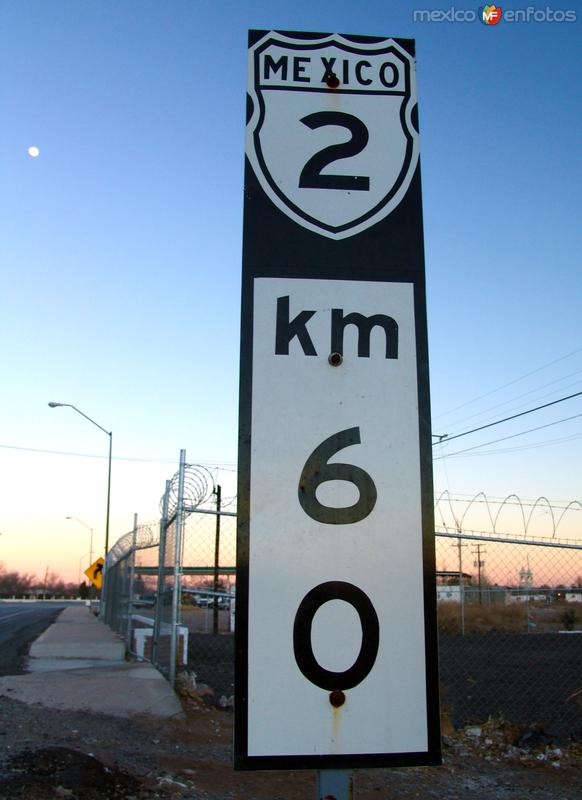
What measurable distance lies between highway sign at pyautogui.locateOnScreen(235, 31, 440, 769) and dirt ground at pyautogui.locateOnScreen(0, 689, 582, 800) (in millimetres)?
3355

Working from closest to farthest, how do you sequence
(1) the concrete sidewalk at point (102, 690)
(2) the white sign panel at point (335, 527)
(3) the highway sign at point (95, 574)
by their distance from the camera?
(2) the white sign panel at point (335, 527)
(1) the concrete sidewalk at point (102, 690)
(3) the highway sign at point (95, 574)

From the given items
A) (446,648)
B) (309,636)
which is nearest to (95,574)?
(446,648)

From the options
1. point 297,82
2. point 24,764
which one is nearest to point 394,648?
point 297,82

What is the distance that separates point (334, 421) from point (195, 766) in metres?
4.67

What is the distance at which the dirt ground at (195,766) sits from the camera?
188 inches

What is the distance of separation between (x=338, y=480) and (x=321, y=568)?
206mm

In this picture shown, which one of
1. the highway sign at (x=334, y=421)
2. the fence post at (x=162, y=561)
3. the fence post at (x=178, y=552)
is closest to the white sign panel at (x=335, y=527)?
the highway sign at (x=334, y=421)

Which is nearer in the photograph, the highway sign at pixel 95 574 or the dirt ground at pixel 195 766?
the dirt ground at pixel 195 766

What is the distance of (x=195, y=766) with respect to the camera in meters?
5.56

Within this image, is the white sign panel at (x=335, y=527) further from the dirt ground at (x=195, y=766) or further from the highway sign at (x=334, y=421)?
the dirt ground at (x=195, y=766)

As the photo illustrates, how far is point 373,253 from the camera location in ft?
6.27

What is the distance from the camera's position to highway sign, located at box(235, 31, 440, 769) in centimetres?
165

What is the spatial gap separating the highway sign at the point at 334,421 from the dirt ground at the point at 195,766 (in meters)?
3.35

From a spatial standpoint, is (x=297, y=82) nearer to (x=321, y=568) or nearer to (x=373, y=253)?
(x=373, y=253)
